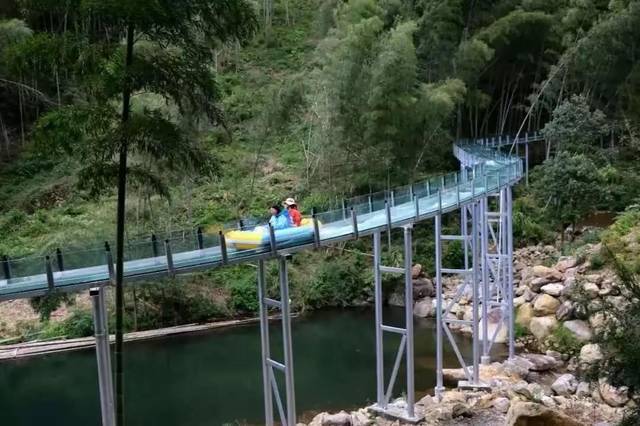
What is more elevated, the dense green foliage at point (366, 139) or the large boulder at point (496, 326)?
the dense green foliage at point (366, 139)

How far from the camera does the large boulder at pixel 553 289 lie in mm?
17984

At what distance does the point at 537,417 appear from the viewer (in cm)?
924

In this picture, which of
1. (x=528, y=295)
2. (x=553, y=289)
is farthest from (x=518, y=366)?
(x=528, y=295)

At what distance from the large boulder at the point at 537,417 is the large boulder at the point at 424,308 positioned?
36.5 feet

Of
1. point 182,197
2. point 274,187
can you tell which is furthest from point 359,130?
point 182,197

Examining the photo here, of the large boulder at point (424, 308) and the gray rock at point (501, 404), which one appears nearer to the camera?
the gray rock at point (501, 404)

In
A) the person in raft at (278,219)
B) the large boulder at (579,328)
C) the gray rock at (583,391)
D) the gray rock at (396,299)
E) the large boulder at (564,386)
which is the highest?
the person in raft at (278,219)

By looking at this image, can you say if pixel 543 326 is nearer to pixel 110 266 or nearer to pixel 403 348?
pixel 403 348

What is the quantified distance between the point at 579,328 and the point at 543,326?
1.02m

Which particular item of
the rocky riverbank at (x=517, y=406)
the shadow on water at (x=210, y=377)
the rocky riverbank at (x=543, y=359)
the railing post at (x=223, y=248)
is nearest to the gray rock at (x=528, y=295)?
the rocky riverbank at (x=543, y=359)

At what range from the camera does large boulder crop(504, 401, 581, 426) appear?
9.26 m

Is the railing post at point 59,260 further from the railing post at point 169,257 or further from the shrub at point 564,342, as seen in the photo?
the shrub at point 564,342

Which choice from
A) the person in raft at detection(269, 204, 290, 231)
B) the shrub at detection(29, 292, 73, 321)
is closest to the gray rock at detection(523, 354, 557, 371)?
the person in raft at detection(269, 204, 290, 231)

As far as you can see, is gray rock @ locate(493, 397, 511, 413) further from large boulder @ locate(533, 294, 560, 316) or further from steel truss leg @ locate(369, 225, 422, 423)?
large boulder @ locate(533, 294, 560, 316)
